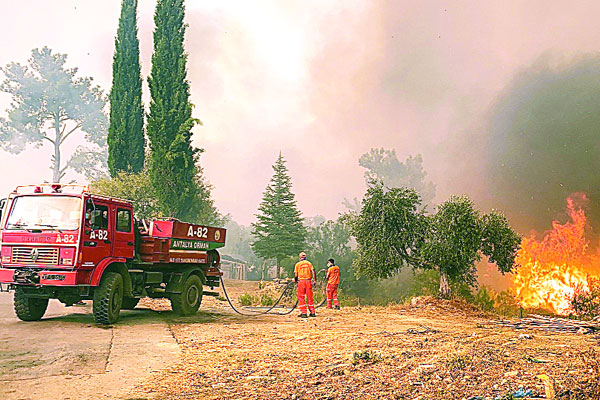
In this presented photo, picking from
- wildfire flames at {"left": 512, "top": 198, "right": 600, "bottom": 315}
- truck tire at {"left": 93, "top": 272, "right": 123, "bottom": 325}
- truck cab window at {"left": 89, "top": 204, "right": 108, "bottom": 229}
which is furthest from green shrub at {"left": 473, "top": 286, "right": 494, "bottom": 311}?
truck cab window at {"left": 89, "top": 204, "right": 108, "bottom": 229}

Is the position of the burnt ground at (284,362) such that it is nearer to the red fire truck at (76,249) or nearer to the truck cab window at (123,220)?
the red fire truck at (76,249)

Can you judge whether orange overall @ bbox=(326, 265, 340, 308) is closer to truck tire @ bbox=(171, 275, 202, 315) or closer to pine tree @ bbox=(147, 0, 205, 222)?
truck tire @ bbox=(171, 275, 202, 315)

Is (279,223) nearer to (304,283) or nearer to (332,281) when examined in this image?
(332,281)

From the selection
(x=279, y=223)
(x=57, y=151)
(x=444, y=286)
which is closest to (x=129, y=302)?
(x=444, y=286)

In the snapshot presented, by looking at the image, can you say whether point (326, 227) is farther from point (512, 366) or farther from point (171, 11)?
point (512, 366)

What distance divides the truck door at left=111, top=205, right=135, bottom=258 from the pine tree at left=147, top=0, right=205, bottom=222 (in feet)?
57.0

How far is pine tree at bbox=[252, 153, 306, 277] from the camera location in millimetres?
42250

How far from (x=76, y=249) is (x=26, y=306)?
243cm

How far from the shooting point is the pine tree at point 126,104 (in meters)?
34.8

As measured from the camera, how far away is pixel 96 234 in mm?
13281

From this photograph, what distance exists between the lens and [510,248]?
21.0 metres

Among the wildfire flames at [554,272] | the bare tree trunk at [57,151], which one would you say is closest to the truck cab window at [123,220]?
the wildfire flames at [554,272]

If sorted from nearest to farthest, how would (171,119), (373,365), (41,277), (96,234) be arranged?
(373,365)
(41,277)
(96,234)
(171,119)

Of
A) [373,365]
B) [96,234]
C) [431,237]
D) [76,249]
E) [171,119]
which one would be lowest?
[373,365]
